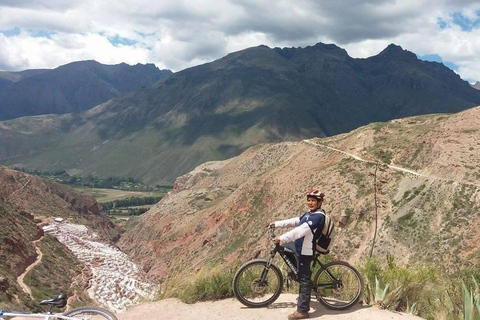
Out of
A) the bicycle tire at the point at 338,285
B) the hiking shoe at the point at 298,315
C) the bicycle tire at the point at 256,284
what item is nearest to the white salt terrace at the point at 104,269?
the bicycle tire at the point at 256,284

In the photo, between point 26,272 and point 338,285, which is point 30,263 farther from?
point 338,285

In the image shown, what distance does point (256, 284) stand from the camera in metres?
10.1

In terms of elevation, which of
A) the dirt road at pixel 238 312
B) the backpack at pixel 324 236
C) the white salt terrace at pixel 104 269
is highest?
the backpack at pixel 324 236

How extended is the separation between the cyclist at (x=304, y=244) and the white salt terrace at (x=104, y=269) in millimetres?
25821

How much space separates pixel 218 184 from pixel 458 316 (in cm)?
8508

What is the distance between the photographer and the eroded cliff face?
1332 inches

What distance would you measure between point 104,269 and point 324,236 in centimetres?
5123

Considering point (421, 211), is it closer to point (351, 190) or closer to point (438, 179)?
point (438, 179)

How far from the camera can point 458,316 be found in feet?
27.0

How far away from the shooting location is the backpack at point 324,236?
29.9 feet

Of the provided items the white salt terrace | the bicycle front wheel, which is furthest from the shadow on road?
the white salt terrace

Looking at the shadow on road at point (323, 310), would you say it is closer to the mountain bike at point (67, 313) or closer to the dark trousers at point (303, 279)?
the dark trousers at point (303, 279)

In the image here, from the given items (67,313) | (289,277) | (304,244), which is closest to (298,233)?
(304,244)

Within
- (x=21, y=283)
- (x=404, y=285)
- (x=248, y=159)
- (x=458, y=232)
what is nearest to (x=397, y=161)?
(x=458, y=232)
